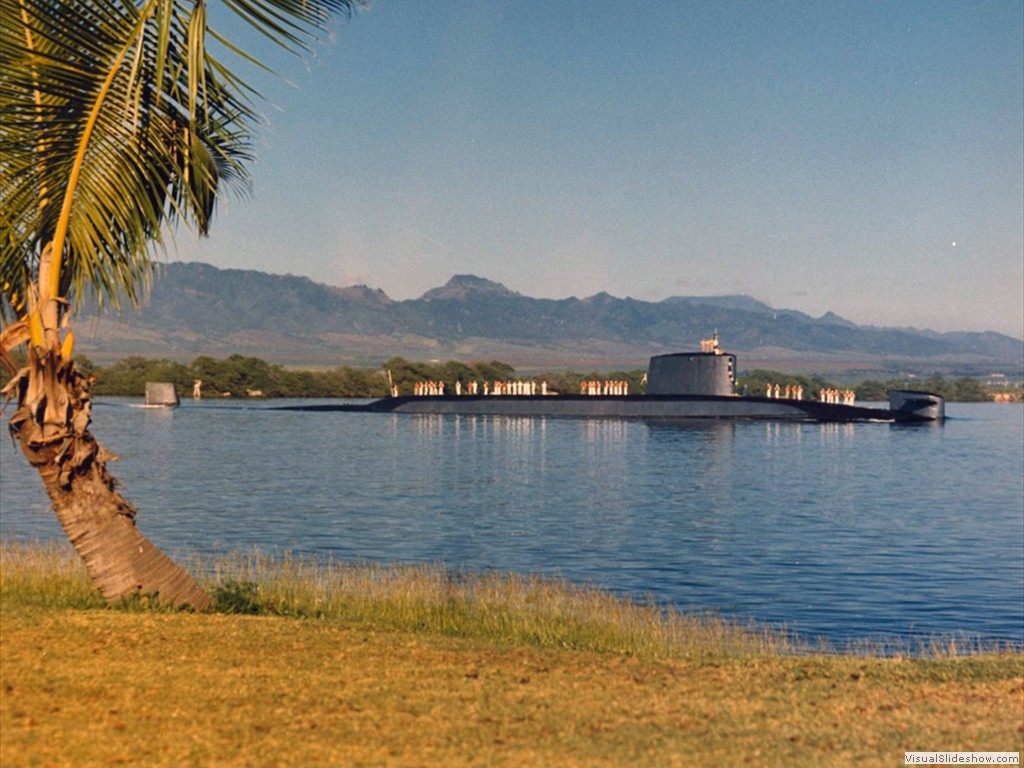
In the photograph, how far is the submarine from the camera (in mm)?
82875

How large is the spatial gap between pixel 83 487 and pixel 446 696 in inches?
233

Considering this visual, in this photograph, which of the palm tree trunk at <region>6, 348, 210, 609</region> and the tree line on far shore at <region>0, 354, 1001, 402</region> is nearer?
the palm tree trunk at <region>6, 348, 210, 609</region>

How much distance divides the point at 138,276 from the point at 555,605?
6.97m

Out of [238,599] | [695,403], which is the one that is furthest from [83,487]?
[695,403]

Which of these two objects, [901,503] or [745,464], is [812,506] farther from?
[745,464]

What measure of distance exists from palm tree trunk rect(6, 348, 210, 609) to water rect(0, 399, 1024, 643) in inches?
401

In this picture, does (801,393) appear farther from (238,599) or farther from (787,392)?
(238,599)

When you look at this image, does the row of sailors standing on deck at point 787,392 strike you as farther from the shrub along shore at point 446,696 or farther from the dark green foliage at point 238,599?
the shrub along shore at point 446,696

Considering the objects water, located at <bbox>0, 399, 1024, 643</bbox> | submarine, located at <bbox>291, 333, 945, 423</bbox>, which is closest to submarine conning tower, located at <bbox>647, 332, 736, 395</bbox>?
submarine, located at <bbox>291, 333, 945, 423</bbox>

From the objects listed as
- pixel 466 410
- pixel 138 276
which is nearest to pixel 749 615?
pixel 138 276

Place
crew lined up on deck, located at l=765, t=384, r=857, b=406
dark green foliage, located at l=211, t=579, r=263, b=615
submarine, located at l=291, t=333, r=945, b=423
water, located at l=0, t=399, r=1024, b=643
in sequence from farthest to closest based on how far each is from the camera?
crew lined up on deck, located at l=765, t=384, r=857, b=406
submarine, located at l=291, t=333, r=945, b=423
water, located at l=0, t=399, r=1024, b=643
dark green foliage, located at l=211, t=579, r=263, b=615

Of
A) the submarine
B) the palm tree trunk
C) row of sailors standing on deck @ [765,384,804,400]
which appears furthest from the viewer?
row of sailors standing on deck @ [765,384,804,400]

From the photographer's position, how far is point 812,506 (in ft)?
134

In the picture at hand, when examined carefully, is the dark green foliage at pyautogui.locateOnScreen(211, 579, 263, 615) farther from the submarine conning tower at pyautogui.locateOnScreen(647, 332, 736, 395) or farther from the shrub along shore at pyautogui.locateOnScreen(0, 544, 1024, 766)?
the submarine conning tower at pyautogui.locateOnScreen(647, 332, 736, 395)
